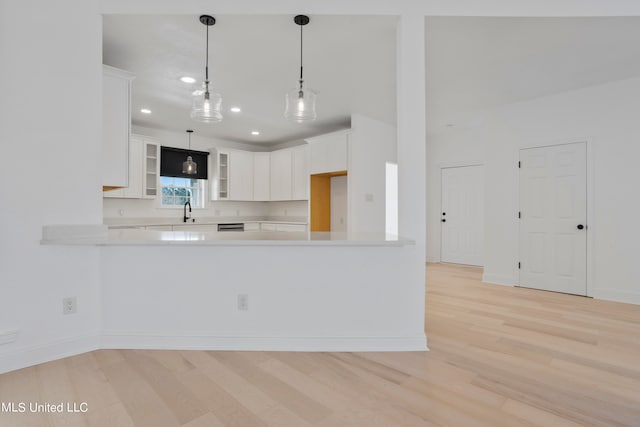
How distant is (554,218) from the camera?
4352 millimetres

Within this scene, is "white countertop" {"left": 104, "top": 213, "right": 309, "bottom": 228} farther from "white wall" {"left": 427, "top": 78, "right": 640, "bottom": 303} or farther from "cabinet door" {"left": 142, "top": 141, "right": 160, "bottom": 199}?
"white wall" {"left": 427, "top": 78, "right": 640, "bottom": 303}

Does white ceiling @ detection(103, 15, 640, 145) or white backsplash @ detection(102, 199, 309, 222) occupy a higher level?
white ceiling @ detection(103, 15, 640, 145)

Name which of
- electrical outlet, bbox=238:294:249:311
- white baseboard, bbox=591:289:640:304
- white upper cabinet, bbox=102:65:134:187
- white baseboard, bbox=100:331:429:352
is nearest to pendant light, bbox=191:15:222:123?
white upper cabinet, bbox=102:65:134:187

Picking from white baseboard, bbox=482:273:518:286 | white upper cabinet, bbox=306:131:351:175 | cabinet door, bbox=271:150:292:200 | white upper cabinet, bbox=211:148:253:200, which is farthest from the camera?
cabinet door, bbox=271:150:292:200

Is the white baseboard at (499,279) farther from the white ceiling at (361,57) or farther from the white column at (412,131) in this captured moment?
the white column at (412,131)

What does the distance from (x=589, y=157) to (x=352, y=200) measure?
316 centimetres

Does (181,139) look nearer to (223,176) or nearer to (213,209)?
(223,176)

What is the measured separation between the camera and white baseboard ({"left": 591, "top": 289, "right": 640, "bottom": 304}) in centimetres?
378

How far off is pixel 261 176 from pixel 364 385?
5.56m

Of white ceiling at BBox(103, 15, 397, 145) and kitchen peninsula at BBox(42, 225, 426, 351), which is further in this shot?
white ceiling at BBox(103, 15, 397, 145)

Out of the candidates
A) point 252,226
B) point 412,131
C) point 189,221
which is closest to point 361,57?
point 412,131

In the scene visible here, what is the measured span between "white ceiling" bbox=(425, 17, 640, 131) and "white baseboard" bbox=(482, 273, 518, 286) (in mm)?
2576

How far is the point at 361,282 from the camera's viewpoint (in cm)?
245

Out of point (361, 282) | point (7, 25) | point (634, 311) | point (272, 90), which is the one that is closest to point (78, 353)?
point (361, 282)
